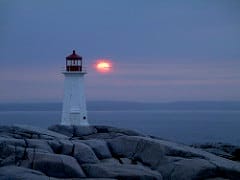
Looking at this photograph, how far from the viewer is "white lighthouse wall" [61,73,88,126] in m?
32.1

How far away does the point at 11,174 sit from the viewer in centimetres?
1426

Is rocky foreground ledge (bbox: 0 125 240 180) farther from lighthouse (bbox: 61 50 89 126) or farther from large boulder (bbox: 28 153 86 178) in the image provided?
lighthouse (bbox: 61 50 89 126)

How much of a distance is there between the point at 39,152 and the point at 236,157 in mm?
8595

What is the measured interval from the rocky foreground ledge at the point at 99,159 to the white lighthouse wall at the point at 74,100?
11.8 metres

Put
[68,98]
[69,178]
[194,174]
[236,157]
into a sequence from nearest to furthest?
[69,178] → [194,174] → [236,157] → [68,98]

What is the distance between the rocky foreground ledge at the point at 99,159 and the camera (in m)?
15.5

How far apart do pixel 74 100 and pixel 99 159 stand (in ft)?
46.9

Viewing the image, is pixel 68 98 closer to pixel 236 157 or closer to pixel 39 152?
pixel 236 157

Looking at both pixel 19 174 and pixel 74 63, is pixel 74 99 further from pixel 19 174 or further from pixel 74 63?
pixel 19 174

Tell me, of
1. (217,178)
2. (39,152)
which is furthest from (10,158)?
(217,178)

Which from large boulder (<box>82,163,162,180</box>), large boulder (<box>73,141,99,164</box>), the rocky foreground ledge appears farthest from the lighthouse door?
large boulder (<box>82,163,162,180</box>)

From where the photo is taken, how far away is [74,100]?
105ft

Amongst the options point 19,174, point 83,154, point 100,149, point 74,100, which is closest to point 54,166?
point 19,174

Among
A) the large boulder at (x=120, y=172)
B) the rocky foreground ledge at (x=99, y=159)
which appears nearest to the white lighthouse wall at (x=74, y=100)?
the rocky foreground ledge at (x=99, y=159)
